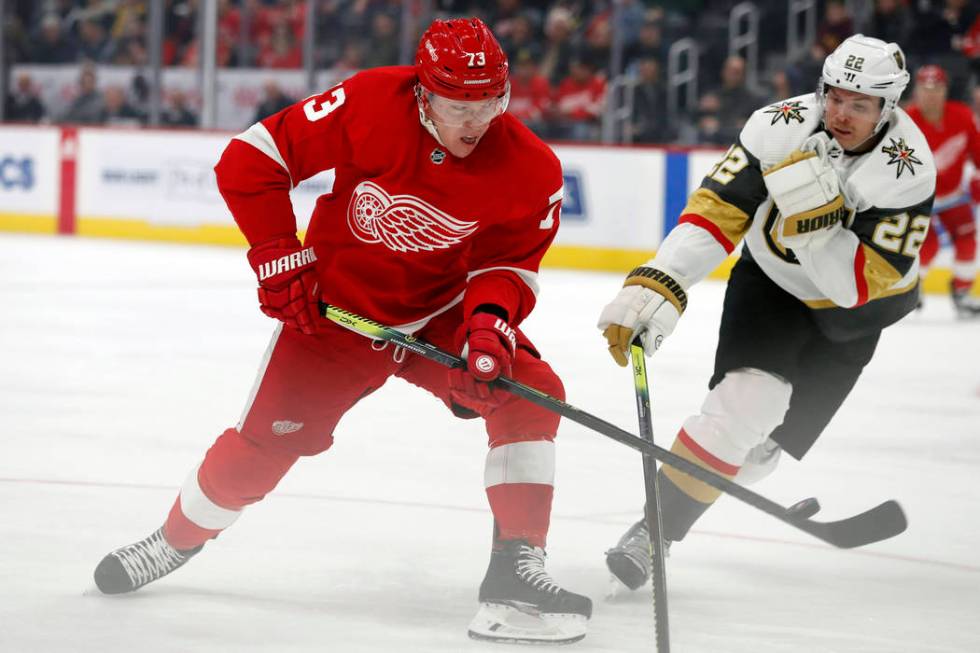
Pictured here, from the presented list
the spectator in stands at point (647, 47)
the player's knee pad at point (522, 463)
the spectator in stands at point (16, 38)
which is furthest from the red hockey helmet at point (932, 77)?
the spectator in stands at point (16, 38)

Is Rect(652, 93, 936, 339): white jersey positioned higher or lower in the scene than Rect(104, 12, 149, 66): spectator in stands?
higher

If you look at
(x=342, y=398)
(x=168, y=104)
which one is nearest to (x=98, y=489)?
(x=342, y=398)

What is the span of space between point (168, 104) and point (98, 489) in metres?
9.67

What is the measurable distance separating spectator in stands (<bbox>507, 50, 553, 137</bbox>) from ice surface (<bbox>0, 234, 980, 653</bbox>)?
16.8 feet

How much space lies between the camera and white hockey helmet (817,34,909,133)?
312 cm

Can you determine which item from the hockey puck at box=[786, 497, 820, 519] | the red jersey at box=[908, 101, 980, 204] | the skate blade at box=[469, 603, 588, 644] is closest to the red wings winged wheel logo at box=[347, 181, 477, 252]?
Result: the skate blade at box=[469, 603, 588, 644]

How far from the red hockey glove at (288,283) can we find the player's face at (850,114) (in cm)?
108

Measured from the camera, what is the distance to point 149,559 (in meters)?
3.08

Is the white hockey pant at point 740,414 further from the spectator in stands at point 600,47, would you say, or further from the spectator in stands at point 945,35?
the spectator in stands at point 600,47

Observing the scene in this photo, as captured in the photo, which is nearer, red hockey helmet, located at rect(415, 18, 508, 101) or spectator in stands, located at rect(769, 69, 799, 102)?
red hockey helmet, located at rect(415, 18, 508, 101)

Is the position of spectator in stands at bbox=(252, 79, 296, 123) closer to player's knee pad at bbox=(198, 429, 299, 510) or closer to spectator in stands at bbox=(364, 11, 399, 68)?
spectator in stands at bbox=(364, 11, 399, 68)

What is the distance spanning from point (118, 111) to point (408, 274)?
10432mm

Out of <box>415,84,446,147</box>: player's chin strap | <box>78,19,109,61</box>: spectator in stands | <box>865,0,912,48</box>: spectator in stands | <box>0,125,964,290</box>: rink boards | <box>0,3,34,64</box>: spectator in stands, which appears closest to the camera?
<box>415,84,446,147</box>: player's chin strap

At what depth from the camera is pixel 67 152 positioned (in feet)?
40.0
